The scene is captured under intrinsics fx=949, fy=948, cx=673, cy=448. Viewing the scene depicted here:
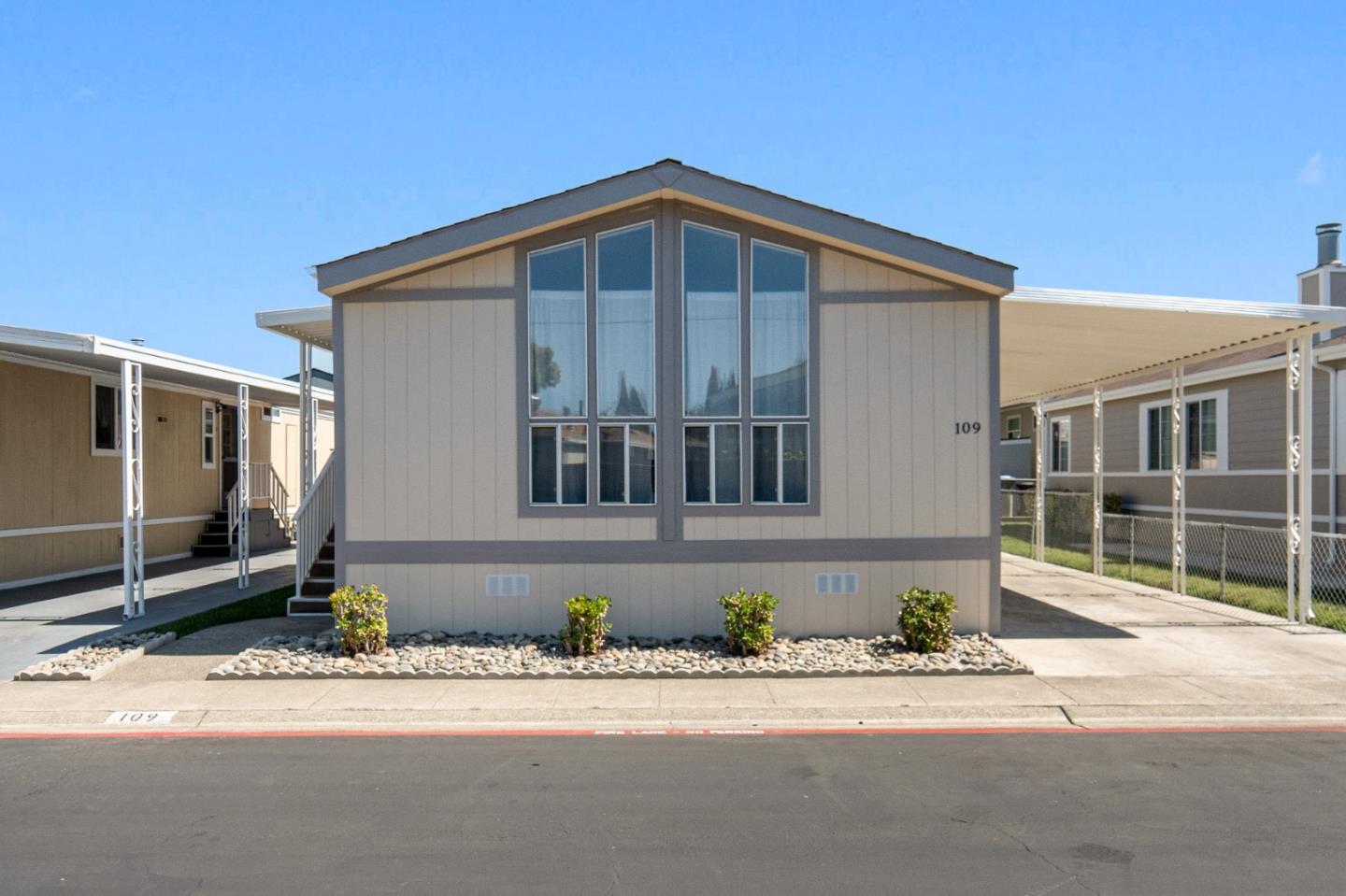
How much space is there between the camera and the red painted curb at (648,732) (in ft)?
24.8

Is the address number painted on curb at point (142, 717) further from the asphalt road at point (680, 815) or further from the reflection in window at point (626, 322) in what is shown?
the reflection in window at point (626, 322)

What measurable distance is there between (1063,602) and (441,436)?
901 centimetres

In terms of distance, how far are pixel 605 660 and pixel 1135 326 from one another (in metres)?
7.20

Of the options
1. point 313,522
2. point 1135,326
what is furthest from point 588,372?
point 1135,326

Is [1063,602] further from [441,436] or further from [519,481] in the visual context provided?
[441,436]

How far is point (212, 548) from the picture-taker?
789 inches

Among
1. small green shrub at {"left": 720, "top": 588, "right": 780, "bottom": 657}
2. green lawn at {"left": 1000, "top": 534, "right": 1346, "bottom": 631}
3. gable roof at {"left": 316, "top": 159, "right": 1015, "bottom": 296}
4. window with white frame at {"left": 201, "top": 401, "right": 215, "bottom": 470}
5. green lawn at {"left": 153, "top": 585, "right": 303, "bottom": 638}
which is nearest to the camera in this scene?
small green shrub at {"left": 720, "top": 588, "right": 780, "bottom": 657}

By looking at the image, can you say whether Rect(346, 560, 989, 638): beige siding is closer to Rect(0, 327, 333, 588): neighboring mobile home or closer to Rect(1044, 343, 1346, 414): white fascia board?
Rect(0, 327, 333, 588): neighboring mobile home

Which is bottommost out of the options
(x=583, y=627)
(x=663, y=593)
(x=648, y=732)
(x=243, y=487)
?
(x=648, y=732)

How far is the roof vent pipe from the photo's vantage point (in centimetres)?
1969

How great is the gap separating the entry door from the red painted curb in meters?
14.3

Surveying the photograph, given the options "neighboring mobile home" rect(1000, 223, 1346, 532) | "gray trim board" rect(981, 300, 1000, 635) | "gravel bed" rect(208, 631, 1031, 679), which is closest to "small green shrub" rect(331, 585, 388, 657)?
"gravel bed" rect(208, 631, 1031, 679)

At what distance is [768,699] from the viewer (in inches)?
330

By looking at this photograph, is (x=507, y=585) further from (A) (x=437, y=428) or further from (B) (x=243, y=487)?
(B) (x=243, y=487)
